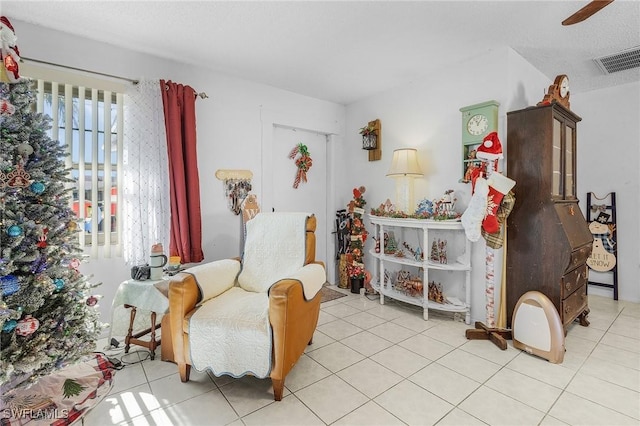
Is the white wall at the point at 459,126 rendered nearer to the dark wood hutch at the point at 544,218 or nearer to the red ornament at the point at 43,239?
the dark wood hutch at the point at 544,218

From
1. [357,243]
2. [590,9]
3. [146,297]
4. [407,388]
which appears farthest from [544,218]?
[146,297]

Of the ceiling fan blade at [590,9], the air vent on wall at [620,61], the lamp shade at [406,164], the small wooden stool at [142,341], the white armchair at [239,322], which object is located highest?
the air vent on wall at [620,61]

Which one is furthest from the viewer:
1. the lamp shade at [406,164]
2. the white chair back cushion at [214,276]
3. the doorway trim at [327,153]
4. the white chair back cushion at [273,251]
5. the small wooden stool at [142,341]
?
the doorway trim at [327,153]

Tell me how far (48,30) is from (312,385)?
3271mm

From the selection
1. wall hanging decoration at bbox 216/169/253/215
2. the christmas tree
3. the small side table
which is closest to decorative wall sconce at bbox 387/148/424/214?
wall hanging decoration at bbox 216/169/253/215

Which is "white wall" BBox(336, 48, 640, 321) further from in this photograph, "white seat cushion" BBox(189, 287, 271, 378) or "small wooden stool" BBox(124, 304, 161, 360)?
"small wooden stool" BBox(124, 304, 161, 360)

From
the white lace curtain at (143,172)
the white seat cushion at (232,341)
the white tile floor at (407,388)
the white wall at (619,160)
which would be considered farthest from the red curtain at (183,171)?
the white wall at (619,160)

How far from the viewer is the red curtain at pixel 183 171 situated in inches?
111

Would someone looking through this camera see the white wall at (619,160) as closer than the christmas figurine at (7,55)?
No

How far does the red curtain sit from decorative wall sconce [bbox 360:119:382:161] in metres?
2.03

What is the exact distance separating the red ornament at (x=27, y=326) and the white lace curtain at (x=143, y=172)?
3.66 ft

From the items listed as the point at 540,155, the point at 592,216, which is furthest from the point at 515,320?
the point at 592,216

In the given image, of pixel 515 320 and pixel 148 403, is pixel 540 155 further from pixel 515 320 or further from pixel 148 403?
pixel 148 403

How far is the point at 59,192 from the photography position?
1700 millimetres
